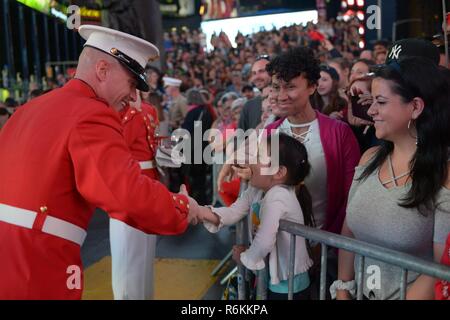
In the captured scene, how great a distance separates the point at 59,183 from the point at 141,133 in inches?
83.6

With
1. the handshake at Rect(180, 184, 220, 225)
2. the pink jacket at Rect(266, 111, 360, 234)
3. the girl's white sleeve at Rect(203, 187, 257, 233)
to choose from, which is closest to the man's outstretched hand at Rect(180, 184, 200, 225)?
the handshake at Rect(180, 184, 220, 225)

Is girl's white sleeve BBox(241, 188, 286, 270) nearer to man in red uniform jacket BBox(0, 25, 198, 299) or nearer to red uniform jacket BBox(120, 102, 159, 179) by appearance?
man in red uniform jacket BBox(0, 25, 198, 299)

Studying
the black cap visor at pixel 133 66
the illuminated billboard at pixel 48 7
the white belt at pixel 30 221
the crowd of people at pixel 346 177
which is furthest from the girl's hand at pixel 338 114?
the illuminated billboard at pixel 48 7

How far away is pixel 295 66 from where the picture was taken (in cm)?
320

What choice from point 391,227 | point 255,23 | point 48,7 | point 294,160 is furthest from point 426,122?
point 255,23

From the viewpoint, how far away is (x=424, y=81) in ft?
7.29

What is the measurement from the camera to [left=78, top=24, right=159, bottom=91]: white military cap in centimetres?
237

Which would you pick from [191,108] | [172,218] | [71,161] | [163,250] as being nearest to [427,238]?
[172,218]

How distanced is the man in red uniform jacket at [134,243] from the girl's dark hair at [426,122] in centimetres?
239

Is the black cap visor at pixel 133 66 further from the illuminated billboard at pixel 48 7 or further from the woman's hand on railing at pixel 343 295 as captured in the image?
the illuminated billboard at pixel 48 7

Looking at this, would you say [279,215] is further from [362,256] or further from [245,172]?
[362,256]

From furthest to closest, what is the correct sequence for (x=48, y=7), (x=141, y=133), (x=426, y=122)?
(x=48, y=7) → (x=141, y=133) → (x=426, y=122)

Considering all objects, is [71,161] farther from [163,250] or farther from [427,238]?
[163,250]

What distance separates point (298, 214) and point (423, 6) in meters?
9.37
